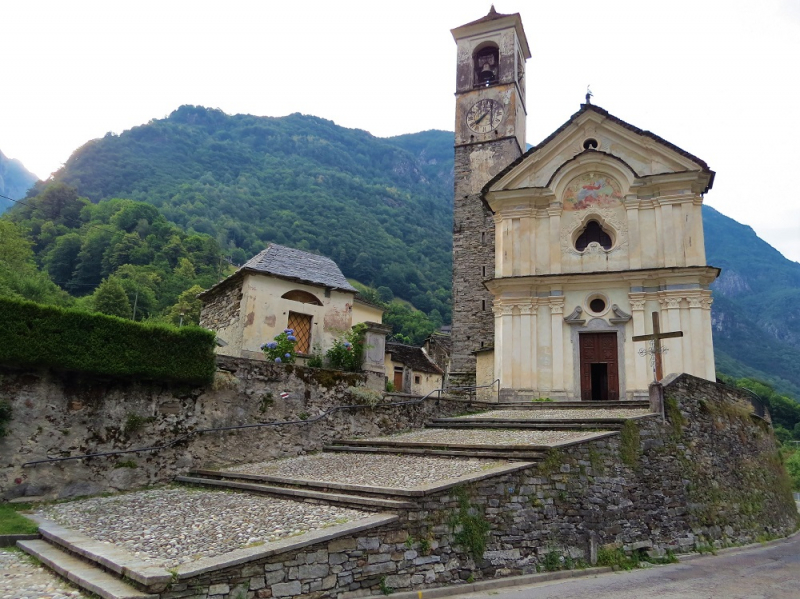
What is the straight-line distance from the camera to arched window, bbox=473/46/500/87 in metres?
30.0

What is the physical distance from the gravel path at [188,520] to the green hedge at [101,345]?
2263mm

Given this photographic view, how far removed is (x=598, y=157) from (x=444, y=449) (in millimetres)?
13902

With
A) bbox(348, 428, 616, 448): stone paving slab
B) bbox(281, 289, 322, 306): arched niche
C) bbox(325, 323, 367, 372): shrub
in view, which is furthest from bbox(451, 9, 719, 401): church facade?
bbox(325, 323, 367, 372): shrub

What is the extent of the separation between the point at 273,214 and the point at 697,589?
82.4 m

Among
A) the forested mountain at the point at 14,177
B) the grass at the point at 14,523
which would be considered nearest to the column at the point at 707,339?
the grass at the point at 14,523

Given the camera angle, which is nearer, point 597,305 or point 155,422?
point 155,422

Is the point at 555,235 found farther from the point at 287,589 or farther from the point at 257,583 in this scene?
the point at 257,583

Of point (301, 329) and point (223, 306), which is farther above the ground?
point (223, 306)

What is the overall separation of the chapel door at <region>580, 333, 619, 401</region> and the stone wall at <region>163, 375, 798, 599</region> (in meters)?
4.06

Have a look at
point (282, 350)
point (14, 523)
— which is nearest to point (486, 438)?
point (282, 350)

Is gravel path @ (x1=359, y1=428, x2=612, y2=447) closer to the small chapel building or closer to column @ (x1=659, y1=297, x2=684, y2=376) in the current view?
the small chapel building

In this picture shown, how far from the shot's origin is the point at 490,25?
30312 mm

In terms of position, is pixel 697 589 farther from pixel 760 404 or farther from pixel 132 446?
pixel 760 404

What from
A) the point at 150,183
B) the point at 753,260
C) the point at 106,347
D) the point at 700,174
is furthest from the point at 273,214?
the point at 753,260
